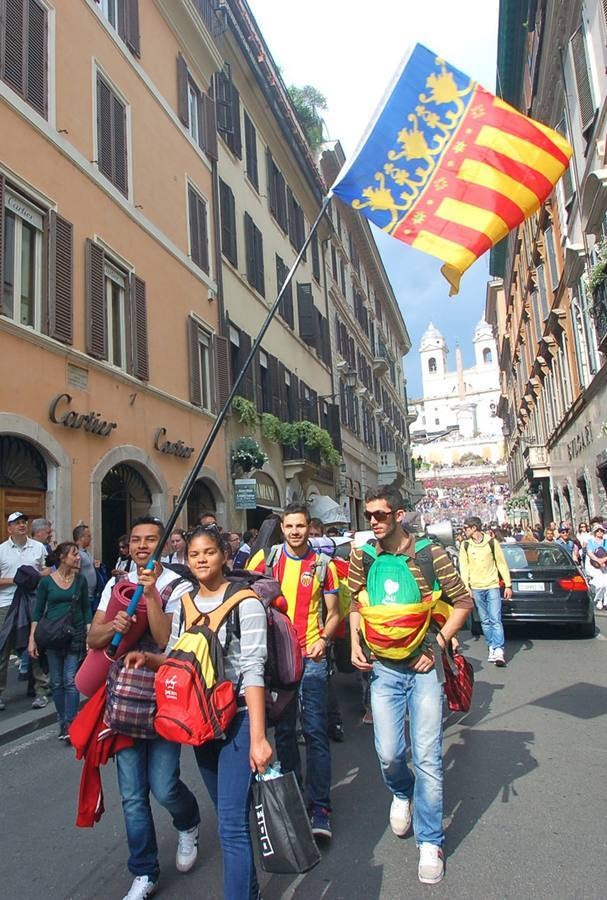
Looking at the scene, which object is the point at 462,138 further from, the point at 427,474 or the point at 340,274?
the point at 427,474

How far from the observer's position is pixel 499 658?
320 inches

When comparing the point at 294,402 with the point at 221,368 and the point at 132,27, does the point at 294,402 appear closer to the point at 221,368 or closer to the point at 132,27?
the point at 221,368

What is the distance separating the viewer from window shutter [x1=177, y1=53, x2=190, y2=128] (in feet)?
50.8

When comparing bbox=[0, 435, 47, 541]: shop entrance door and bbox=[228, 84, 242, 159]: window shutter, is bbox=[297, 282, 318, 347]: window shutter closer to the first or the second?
bbox=[228, 84, 242, 159]: window shutter

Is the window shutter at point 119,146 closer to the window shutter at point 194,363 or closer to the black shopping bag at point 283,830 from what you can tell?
the window shutter at point 194,363

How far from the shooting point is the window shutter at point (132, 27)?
1315 centimetres

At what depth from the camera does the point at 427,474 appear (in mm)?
112188

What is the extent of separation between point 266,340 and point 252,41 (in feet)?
27.4

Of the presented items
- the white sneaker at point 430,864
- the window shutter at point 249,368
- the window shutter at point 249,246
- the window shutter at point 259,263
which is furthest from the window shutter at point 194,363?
the white sneaker at point 430,864

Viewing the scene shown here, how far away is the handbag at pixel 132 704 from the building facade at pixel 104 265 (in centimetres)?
647

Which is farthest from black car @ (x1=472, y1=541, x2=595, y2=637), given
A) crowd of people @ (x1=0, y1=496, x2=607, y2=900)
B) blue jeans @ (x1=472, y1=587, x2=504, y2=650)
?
crowd of people @ (x1=0, y1=496, x2=607, y2=900)

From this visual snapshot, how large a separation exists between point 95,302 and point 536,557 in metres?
7.85

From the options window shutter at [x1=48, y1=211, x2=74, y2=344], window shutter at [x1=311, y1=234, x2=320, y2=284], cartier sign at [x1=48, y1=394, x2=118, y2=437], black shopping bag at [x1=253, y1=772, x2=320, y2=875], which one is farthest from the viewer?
window shutter at [x1=311, y1=234, x2=320, y2=284]

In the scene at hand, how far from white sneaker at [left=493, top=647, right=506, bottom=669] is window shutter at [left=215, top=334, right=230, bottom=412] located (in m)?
9.45
